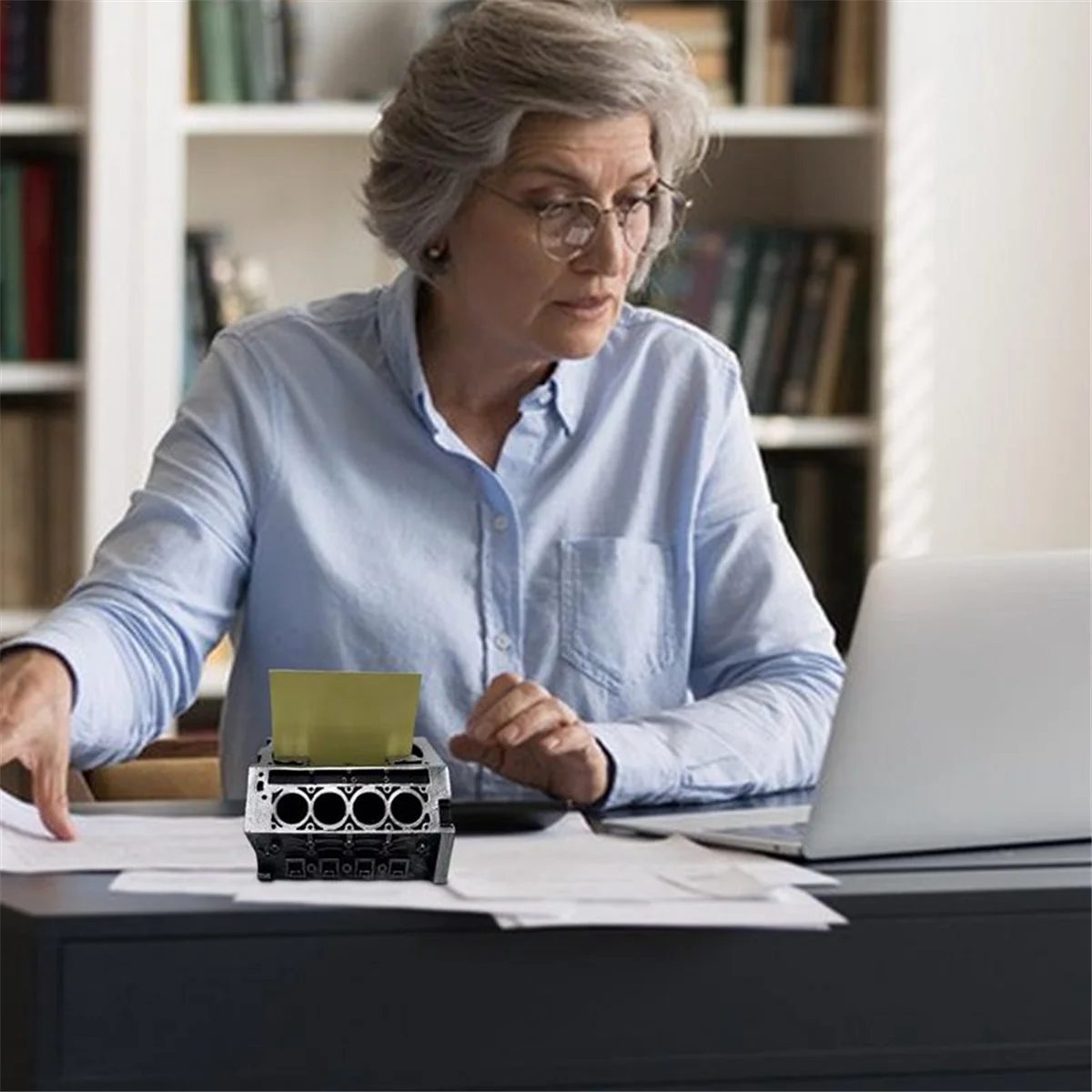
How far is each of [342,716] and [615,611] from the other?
0.69m

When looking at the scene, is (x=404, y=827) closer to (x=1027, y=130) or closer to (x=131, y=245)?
(x=131, y=245)

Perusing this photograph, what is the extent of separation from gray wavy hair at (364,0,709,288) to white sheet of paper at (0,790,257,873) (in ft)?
2.24

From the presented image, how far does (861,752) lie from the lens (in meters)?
→ 1.72

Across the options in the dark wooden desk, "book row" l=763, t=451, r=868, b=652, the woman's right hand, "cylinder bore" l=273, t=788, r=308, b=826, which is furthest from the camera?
"book row" l=763, t=451, r=868, b=652

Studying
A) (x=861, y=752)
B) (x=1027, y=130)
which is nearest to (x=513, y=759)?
(x=861, y=752)

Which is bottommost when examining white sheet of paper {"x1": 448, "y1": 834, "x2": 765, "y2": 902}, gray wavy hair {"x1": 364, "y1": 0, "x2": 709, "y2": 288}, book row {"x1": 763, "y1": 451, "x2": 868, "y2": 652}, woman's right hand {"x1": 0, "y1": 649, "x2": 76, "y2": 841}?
book row {"x1": 763, "y1": 451, "x2": 868, "y2": 652}

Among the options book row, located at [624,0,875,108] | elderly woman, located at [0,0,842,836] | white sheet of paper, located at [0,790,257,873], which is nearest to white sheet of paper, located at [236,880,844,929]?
white sheet of paper, located at [0,790,257,873]

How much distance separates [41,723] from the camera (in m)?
1.90

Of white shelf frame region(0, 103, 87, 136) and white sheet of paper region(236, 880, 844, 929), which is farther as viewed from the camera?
white shelf frame region(0, 103, 87, 136)

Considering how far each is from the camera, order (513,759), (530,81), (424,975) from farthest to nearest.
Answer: (530,81)
(513,759)
(424,975)

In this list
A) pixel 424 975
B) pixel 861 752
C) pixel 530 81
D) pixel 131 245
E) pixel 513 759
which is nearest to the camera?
pixel 424 975

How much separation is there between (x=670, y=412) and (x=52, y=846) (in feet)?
2.75

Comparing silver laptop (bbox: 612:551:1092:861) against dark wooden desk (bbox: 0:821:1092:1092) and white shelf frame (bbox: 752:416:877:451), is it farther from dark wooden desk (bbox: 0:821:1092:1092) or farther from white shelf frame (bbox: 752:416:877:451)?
white shelf frame (bbox: 752:416:877:451)

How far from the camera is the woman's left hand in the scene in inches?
76.6
